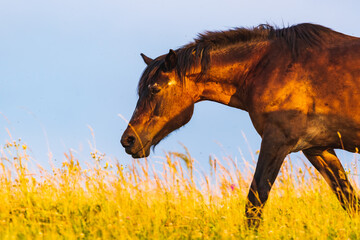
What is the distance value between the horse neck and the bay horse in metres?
0.01

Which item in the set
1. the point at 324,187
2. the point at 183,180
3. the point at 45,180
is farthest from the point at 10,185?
the point at 324,187

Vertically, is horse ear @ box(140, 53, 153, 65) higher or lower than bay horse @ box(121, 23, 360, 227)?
higher

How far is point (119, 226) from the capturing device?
203 inches

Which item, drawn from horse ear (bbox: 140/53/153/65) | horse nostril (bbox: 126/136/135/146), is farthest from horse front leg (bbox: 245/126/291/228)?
horse ear (bbox: 140/53/153/65)

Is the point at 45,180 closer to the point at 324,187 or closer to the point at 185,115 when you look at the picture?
the point at 185,115

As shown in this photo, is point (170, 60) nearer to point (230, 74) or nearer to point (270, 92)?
point (230, 74)

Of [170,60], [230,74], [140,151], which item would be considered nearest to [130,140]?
[140,151]

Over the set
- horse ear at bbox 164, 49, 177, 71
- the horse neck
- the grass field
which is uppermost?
horse ear at bbox 164, 49, 177, 71

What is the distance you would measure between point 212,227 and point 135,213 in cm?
95

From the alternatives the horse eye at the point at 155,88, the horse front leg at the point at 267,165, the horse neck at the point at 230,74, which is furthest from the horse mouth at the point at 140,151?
the horse front leg at the point at 267,165

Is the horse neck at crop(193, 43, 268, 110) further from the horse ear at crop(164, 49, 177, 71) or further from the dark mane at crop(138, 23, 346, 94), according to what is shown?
the horse ear at crop(164, 49, 177, 71)

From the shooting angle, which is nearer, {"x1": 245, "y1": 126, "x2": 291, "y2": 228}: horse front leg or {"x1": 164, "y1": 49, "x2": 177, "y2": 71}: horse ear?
{"x1": 245, "y1": 126, "x2": 291, "y2": 228}: horse front leg

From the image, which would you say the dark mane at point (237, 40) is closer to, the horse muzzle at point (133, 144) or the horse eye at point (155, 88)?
the horse eye at point (155, 88)

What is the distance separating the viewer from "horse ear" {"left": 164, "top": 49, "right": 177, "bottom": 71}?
679 cm
